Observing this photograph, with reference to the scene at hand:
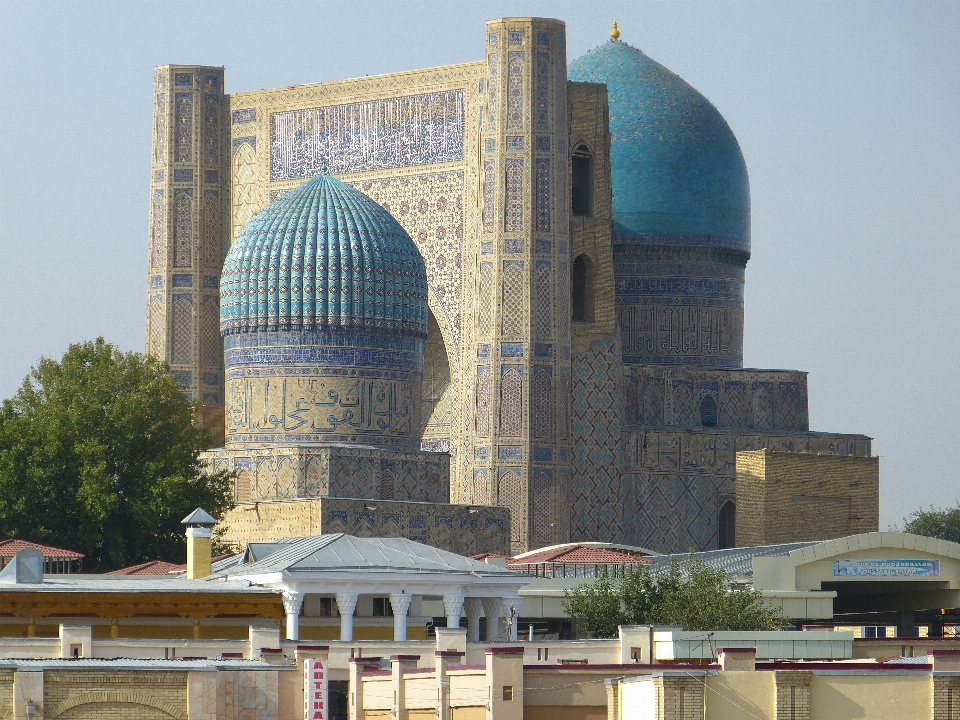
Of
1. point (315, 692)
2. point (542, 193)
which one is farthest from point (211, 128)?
point (315, 692)

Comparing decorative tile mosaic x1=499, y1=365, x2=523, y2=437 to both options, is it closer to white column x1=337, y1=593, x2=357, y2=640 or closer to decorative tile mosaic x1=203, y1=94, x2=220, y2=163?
decorative tile mosaic x1=203, y1=94, x2=220, y2=163

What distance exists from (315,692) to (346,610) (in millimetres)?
6237

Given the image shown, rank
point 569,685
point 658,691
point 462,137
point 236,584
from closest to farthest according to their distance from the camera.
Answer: point 658,691
point 569,685
point 236,584
point 462,137

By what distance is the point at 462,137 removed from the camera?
46.6 metres

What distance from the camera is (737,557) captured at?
40219 millimetres

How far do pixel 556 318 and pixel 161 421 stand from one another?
6304 millimetres

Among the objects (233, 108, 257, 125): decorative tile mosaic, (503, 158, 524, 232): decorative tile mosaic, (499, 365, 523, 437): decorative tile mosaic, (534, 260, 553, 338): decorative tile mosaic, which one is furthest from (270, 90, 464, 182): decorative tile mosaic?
(499, 365, 523, 437): decorative tile mosaic

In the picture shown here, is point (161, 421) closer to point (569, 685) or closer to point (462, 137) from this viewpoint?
point (462, 137)

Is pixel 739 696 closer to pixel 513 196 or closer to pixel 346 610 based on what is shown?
pixel 346 610

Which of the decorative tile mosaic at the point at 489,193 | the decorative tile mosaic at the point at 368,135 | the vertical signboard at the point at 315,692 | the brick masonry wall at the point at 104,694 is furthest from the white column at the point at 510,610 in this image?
the decorative tile mosaic at the point at 368,135

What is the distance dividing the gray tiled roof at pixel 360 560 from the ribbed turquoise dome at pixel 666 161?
18.2 metres

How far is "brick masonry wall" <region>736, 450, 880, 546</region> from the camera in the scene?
45969 millimetres

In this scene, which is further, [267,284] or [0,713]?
[267,284]

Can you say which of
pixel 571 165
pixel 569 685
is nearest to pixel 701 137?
pixel 571 165
